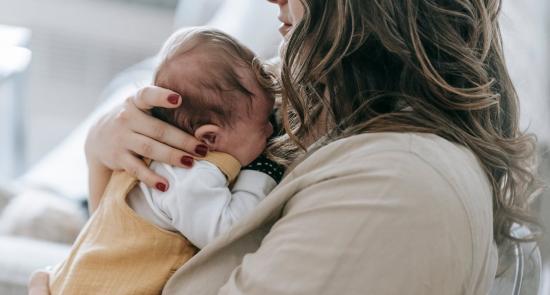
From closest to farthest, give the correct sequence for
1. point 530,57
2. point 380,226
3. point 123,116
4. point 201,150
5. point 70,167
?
point 380,226 → point 201,150 → point 123,116 → point 530,57 → point 70,167

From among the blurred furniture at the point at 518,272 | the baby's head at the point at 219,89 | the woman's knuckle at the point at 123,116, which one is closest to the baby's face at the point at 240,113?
the baby's head at the point at 219,89

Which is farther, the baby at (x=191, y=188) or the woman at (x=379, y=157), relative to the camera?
the baby at (x=191, y=188)

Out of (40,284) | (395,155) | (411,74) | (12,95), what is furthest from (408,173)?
(12,95)

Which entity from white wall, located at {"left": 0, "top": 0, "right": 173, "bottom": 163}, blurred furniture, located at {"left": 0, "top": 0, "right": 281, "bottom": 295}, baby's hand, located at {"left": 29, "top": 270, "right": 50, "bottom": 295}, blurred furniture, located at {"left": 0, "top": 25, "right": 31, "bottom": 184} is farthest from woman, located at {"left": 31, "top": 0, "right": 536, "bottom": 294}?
white wall, located at {"left": 0, "top": 0, "right": 173, "bottom": 163}

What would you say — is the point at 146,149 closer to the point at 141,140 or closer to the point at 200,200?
the point at 141,140

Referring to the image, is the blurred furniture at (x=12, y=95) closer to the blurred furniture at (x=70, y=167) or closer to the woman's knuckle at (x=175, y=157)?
the blurred furniture at (x=70, y=167)

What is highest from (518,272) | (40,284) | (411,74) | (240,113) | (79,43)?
(411,74)

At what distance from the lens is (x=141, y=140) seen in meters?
1.07

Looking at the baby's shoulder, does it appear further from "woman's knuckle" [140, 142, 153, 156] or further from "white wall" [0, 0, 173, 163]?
"white wall" [0, 0, 173, 163]

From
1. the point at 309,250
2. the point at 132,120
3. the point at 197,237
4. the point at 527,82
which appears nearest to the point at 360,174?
the point at 309,250

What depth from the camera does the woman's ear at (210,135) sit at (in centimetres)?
102

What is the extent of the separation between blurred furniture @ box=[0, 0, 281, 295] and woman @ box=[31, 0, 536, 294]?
0.33m

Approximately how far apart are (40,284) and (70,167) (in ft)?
2.43

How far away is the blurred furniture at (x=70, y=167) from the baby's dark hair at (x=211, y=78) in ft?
0.84
